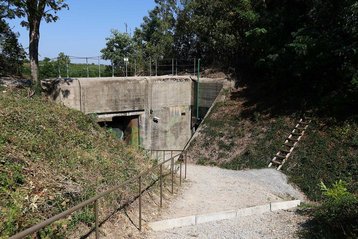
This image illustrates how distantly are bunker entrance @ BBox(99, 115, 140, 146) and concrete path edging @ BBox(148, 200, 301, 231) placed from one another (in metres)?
12.6

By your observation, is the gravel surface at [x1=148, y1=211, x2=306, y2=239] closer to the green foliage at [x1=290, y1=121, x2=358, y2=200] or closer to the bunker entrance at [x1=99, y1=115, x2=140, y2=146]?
the green foliage at [x1=290, y1=121, x2=358, y2=200]

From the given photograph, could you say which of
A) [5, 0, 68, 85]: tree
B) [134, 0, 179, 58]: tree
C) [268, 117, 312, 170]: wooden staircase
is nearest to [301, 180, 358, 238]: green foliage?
[268, 117, 312, 170]: wooden staircase

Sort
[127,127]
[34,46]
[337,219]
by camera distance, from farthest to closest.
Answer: [127,127], [34,46], [337,219]

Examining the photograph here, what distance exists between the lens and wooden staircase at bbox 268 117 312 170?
1492 cm

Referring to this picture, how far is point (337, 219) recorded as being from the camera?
295 inches

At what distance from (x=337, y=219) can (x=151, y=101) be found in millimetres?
15007

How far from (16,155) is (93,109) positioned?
41.3ft

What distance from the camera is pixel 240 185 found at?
12.0 meters

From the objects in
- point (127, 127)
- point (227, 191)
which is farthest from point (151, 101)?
point (227, 191)

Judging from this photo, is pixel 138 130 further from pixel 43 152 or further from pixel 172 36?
pixel 43 152

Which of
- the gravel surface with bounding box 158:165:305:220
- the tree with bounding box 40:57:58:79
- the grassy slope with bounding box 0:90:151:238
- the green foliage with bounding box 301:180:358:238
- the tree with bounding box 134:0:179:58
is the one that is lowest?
the gravel surface with bounding box 158:165:305:220

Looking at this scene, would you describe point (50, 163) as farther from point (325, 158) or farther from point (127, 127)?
point (127, 127)

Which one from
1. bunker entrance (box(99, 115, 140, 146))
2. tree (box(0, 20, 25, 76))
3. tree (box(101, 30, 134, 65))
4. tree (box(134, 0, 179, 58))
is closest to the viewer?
tree (box(0, 20, 25, 76))

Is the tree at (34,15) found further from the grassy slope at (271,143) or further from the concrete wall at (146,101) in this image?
the grassy slope at (271,143)
